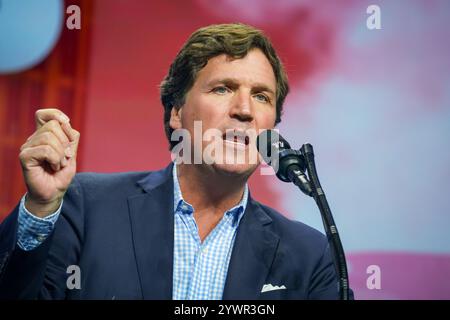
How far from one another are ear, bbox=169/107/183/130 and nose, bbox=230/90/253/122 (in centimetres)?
30

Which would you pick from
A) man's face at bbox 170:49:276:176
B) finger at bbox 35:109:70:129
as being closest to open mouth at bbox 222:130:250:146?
man's face at bbox 170:49:276:176

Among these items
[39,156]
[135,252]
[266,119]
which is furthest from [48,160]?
[266,119]

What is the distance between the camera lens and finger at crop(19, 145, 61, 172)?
1.43m

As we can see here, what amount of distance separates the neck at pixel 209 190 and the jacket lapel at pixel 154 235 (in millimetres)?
85

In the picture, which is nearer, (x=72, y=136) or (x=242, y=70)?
(x=72, y=136)

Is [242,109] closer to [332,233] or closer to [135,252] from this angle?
[135,252]

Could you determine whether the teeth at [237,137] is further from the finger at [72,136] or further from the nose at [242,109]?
the finger at [72,136]

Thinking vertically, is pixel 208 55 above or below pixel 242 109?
above

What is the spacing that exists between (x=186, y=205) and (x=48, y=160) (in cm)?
64

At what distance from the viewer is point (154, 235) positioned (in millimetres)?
1836

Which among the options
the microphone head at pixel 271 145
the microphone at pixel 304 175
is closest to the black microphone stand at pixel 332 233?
the microphone at pixel 304 175

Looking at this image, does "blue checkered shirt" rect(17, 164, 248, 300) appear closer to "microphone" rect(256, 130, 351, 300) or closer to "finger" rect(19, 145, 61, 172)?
"microphone" rect(256, 130, 351, 300)
